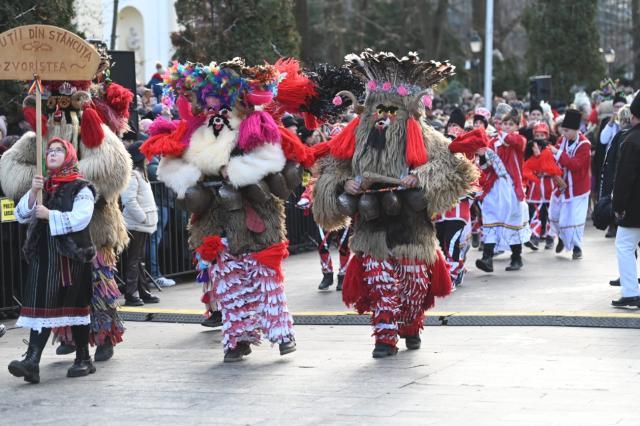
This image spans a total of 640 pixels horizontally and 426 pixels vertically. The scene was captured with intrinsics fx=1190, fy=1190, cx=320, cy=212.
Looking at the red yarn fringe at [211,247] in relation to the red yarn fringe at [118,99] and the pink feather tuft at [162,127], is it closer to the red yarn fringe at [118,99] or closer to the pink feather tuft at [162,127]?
the pink feather tuft at [162,127]

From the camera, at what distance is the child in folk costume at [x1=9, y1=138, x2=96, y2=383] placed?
8.15 m

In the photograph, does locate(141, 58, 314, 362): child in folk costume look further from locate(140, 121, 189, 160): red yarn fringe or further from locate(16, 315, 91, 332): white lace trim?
locate(16, 315, 91, 332): white lace trim

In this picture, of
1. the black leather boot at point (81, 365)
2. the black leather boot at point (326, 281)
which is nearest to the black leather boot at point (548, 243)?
the black leather boot at point (326, 281)

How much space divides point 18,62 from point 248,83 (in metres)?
1.64

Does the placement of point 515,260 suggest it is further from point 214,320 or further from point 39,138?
point 39,138

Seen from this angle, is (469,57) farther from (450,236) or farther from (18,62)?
(18,62)

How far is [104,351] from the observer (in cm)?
898

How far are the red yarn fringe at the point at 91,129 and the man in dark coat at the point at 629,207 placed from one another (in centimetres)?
439

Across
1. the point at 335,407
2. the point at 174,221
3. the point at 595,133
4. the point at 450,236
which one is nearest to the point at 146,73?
the point at 595,133

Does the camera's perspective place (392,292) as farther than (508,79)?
No

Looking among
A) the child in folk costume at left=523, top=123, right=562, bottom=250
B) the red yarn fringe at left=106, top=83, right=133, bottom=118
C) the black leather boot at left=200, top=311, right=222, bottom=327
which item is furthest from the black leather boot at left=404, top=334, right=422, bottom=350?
the child in folk costume at left=523, top=123, right=562, bottom=250

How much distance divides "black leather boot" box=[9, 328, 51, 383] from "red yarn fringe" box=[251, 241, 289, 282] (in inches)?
62.7

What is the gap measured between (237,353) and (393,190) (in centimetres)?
166

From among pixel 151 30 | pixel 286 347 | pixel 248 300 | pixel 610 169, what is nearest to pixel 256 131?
pixel 248 300
